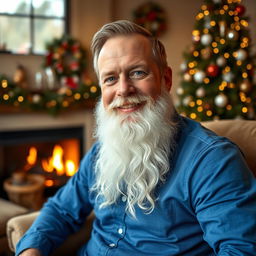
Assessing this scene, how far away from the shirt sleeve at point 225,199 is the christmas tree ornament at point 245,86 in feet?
6.25

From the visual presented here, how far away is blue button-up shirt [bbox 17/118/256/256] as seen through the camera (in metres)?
0.96

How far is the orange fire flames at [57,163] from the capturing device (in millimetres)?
3965

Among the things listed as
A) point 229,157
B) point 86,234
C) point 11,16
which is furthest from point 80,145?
point 229,157

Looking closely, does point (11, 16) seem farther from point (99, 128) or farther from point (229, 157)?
point (229, 157)

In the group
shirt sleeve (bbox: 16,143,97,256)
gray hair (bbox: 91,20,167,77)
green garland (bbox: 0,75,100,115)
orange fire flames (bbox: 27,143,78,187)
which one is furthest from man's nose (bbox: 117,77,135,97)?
orange fire flames (bbox: 27,143,78,187)

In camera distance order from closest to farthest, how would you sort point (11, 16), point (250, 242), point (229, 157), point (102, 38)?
point (250, 242) → point (229, 157) → point (102, 38) → point (11, 16)

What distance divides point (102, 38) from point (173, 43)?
11.2ft

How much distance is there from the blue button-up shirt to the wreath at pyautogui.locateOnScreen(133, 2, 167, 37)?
315cm

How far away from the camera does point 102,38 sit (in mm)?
1270

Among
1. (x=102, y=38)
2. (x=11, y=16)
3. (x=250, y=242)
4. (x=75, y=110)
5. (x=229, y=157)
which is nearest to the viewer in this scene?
(x=250, y=242)

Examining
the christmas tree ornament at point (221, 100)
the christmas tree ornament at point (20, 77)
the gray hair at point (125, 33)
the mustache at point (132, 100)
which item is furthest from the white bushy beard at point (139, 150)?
the christmas tree ornament at point (20, 77)

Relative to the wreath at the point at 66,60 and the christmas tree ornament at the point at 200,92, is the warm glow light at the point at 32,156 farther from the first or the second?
the christmas tree ornament at the point at 200,92

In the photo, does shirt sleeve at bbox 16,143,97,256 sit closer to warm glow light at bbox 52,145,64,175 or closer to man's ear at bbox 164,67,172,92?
man's ear at bbox 164,67,172,92

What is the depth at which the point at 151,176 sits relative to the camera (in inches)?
47.0
